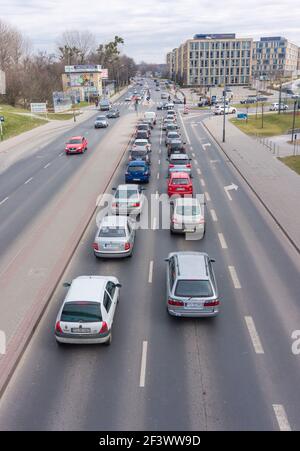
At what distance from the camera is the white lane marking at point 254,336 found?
11.3m

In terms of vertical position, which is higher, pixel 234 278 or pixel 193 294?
pixel 193 294

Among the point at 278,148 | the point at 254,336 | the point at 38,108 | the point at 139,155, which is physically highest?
the point at 38,108

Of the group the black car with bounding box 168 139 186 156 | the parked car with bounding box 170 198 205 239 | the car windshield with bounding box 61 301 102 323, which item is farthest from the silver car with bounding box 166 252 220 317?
the black car with bounding box 168 139 186 156

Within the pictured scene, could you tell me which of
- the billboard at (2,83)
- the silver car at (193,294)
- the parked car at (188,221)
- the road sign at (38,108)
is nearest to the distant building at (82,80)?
the billboard at (2,83)

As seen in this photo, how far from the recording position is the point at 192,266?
1333cm

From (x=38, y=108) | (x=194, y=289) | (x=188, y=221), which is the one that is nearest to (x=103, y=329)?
(x=194, y=289)

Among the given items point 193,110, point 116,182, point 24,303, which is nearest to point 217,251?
point 24,303

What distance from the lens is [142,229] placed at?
20438mm

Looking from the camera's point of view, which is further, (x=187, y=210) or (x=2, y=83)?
(x=2, y=83)

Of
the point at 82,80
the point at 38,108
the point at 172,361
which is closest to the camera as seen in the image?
the point at 172,361

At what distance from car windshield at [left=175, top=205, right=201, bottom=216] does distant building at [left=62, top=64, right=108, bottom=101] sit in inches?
3713

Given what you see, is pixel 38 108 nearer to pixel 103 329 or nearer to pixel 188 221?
pixel 188 221

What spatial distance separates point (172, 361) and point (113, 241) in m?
6.61

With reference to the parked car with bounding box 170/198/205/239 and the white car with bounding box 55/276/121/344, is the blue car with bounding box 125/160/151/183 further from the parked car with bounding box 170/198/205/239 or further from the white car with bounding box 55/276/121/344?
the white car with bounding box 55/276/121/344
